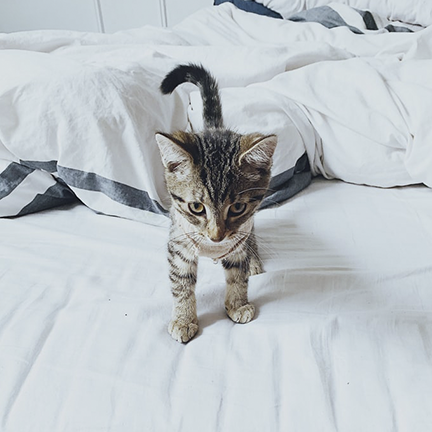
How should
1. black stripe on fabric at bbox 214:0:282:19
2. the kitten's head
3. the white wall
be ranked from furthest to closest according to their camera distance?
the white wall
black stripe on fabric at bbox 214:0:282:19
the kitten's head

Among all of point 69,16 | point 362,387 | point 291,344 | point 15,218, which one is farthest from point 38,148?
point 69,16

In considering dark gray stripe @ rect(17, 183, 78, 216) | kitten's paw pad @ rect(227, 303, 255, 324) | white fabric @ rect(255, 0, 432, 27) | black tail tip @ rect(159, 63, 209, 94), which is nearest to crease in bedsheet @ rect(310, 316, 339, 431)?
kitten's paw pad @ rect(227, 303, 255, 324)

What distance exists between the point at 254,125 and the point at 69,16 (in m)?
1.68

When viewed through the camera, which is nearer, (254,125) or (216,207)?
(216,207)

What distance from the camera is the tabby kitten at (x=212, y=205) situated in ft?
2.20

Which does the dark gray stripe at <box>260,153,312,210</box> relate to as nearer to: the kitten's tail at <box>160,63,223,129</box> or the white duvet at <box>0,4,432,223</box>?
the white duvet at <box>0,4,432,223</box>

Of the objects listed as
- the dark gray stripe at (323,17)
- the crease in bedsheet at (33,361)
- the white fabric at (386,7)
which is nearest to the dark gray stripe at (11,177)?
the crease in bedsheet at (33,361)

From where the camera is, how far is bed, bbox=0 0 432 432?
1.89ft

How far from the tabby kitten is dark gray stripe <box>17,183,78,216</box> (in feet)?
1.30

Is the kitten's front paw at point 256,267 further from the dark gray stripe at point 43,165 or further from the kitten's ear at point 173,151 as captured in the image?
the dark gray stripe at point 43,165

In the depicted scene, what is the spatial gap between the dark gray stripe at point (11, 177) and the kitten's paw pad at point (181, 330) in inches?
21.5

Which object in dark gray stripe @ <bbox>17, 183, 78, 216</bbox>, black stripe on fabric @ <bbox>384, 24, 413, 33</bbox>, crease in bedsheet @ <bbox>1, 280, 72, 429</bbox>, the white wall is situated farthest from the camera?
Result: the white wall

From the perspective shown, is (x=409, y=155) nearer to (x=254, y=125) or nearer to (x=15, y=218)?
(x=254, y=125)

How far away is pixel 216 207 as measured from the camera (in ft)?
2.22
